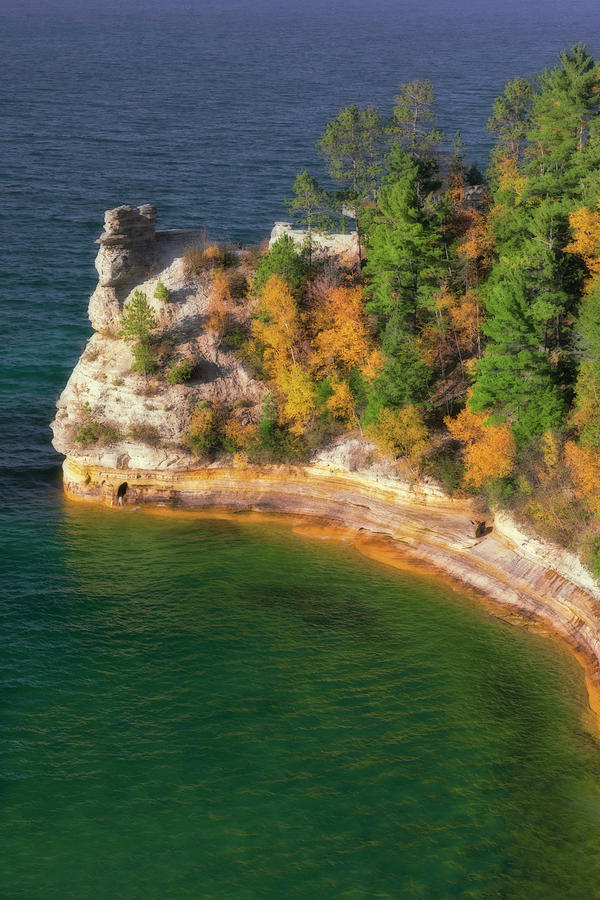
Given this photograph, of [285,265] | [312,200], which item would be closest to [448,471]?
[285,265]

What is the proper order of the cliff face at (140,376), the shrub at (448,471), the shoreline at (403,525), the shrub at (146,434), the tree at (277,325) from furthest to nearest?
the cliff face at (140,376) < the shrub at (146,434) < the tree at (277,325) < the shrub at (448,471) < the shoreline at (403,525)

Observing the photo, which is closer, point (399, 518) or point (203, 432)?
point (399, 518)

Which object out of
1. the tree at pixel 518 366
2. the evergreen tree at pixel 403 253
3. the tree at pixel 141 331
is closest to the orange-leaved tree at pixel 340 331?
the evergreen tree at pixel 403 253

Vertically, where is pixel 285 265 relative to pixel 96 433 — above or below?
above

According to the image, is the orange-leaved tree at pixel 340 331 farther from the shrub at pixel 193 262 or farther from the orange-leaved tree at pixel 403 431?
the shrub at pixel 193 262

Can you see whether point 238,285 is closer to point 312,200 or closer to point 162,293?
point 162,293

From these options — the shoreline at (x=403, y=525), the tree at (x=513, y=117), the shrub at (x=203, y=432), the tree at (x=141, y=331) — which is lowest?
the shoreline at (x=403, y=525)
